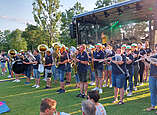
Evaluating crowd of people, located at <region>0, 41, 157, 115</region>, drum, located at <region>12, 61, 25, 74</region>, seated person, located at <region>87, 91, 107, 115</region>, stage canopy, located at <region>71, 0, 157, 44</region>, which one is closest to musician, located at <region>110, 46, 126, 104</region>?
crowd of people, located at <region>0, 41, 157, 115</region>

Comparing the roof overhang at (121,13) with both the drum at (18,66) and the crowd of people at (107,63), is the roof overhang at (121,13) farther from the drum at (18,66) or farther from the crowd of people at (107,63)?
the drum at (18,66)

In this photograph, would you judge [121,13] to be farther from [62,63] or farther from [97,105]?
[97,105]

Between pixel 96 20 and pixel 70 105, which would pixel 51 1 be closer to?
pixel 96 20

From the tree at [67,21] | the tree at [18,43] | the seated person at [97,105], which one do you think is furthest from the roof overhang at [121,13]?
the tree at [18,43]

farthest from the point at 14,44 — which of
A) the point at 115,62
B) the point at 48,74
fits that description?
the point at 115,62

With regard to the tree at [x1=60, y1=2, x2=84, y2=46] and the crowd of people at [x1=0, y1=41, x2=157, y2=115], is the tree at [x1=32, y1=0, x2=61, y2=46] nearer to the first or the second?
the tree at [x1=60, y1=2, x2=84, y2=46]

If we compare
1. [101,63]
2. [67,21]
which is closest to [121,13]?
[101,63]

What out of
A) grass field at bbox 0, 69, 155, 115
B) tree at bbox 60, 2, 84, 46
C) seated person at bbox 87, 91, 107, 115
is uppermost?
tree at bbox 60, 2, 84, 46

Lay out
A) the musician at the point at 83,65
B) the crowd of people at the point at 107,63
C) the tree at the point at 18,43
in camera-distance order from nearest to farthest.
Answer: the crowd of people at the point at 107,63
the musician at the point at 83,65
the tree at the point at 18,43

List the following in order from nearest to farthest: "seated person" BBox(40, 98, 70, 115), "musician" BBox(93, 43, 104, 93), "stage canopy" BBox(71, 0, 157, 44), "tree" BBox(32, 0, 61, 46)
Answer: "seated person" BBox(40, 98, 70, 115) → "musician" BBox(93, 43, 104, 93) → "stage canopy" BBox(71, 0, 157, 44) → "tree" BBox(32, 0, 61, 46)

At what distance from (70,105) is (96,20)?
8832mm

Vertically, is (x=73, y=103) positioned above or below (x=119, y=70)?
below

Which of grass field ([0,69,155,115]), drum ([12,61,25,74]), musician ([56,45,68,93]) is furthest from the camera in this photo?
drum ([12,61,25,74])

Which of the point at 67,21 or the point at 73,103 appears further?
the point at 67,21
